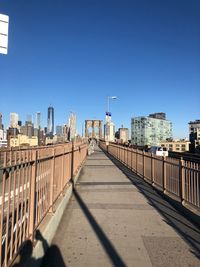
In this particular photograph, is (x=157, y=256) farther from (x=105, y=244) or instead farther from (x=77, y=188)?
(x=77, y=188)

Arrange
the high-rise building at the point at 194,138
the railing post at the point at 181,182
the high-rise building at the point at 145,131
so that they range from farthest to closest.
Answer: the high-rise building at the point at 145,131, the high-rise building at the point at 194,138, the railing post at the point at 181,182

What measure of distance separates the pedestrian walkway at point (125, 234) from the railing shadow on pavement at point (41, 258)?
6 cm

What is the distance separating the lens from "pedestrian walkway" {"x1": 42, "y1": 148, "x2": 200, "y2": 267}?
494 centimetres

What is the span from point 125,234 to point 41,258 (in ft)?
6.51

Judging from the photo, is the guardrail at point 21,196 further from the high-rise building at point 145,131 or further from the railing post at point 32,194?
the high-rise building at point 145,131

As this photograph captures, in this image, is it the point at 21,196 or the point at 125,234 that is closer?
the point at 21,196

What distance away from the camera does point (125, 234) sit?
620 cm

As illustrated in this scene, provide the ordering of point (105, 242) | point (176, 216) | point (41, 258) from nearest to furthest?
1. point (41, 258)
2. point (105, 242)
3. point (176, 216)

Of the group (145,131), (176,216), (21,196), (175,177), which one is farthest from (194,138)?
(21,196)

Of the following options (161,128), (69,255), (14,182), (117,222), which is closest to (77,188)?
(117,222)

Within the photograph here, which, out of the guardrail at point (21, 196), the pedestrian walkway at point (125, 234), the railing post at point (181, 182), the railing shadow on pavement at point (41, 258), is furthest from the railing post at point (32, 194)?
the railing post at point (181, 182)

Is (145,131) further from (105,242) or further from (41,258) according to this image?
(41,258)

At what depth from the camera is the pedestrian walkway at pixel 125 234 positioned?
16.2ft

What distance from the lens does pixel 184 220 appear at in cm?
727
